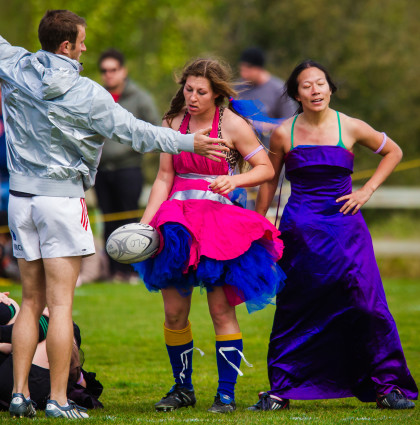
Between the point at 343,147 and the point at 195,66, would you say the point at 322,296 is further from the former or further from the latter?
the point at 195,66

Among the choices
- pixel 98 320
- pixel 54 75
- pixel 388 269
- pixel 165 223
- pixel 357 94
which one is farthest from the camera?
pixel 357 94

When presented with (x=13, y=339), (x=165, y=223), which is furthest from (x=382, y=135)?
(x=13, y=339)

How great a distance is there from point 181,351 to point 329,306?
2.85 ft

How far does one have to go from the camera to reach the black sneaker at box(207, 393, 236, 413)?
15.0 feet

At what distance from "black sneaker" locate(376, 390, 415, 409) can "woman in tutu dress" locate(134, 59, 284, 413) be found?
83cm

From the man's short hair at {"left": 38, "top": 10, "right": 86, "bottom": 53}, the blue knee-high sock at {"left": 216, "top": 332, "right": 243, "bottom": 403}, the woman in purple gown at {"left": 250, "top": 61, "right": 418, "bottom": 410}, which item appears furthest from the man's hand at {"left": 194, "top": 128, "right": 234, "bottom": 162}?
the blue knee-high sock at {"left": 216, "top": 332, "right": 243, "bottom": 403}

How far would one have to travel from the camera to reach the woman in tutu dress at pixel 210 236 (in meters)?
4.52

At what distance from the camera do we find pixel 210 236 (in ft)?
14.9

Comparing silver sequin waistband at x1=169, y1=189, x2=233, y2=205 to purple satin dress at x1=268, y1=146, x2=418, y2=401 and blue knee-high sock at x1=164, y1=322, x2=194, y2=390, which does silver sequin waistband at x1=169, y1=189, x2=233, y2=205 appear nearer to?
Result: purple satin dress at x1=268, y1=146, x2=418, y2=401

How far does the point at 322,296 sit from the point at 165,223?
1.00 metres

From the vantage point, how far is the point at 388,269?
12297 millimetres

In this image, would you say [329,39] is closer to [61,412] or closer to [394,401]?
[394,401]

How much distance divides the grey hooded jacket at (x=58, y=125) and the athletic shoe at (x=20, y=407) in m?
1.02

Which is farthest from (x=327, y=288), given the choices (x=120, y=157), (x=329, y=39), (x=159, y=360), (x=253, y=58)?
(x=329, y=39)
